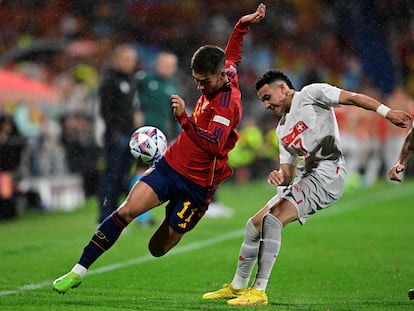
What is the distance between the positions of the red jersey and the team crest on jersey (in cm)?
40

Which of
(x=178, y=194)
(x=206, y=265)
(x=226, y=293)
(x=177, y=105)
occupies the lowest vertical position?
(x=206, y=265)

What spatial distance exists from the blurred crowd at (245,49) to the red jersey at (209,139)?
46.3 ft

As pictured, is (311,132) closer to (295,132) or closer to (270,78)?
(295,132)

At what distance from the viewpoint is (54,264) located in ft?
34.4

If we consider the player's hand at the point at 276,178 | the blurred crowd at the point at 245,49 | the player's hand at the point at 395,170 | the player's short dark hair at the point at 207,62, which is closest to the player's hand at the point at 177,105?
the player's short dark hair at the point at 207,62

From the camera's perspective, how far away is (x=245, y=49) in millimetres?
30219

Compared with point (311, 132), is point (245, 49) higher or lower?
lower

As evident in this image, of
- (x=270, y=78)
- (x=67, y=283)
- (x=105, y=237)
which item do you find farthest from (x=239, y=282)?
(x=270, y=78)

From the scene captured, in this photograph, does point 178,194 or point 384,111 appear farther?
point 178,194

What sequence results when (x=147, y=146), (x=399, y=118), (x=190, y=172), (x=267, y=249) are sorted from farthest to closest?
(x=147, y=146) → (x=190, y=172) → (x=267, y=249) → (x=399, y=118)

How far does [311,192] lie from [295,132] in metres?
0.47

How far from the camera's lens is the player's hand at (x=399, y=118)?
7.28 meters

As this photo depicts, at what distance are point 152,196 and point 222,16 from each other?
21.1m

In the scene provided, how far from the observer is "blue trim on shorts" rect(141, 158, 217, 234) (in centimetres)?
781
